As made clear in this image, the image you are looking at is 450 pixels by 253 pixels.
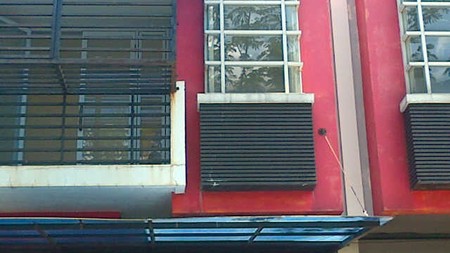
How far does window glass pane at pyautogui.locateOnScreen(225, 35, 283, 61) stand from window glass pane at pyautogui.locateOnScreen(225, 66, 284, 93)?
0.50ft

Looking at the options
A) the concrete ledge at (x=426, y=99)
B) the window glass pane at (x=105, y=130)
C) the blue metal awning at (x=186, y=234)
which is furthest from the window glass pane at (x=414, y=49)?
the window glass pane at (x=105, y=130)

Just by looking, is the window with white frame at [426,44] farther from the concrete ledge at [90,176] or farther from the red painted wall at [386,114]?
the concrete ledge at [90,176]

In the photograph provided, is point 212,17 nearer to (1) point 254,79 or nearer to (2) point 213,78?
(2) point 213,78

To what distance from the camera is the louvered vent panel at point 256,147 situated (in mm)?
8289

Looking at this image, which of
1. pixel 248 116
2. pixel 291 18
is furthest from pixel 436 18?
pixel 248 116

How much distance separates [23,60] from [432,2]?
518 cm

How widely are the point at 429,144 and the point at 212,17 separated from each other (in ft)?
10.4

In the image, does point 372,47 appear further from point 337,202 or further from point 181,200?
point 181,200

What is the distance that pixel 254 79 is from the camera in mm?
8844

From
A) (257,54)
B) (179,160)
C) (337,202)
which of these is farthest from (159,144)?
(337,202)

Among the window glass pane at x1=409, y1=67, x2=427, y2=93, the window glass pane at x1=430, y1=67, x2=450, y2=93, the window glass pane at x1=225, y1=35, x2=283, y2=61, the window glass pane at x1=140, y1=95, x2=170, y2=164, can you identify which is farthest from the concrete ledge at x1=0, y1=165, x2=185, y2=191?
the window glass pane at x1=430, y1=67, x2=450, y2=93

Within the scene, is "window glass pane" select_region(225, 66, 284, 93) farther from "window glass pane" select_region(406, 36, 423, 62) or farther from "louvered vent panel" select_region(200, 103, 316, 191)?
"window glass pane" select_region(406, 36, 423, 62)

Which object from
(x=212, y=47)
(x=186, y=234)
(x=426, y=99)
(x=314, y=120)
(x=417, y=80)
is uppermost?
(x=212, y=47)

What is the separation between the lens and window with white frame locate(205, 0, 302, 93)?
8812 mm
